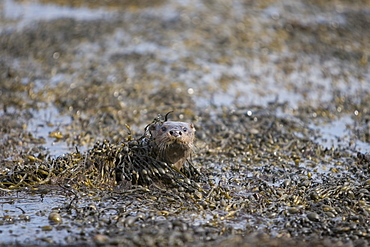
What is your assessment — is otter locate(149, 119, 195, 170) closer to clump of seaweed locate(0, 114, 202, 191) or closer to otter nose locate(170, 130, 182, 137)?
otter nose locate(170, 130, 182, 137)

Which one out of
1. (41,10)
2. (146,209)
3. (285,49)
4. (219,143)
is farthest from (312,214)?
(41,10)

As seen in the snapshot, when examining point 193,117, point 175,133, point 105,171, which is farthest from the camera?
point 193,117

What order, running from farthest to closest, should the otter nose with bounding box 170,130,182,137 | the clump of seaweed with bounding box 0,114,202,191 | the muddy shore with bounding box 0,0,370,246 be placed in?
the clump of seaweed with bounding box 0,114,202,191 < the otter nose with bounding box 170,130,182,137 < the muddy shore with bounding box 0,0,370,246

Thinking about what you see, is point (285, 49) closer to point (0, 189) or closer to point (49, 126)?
point (49, 126)

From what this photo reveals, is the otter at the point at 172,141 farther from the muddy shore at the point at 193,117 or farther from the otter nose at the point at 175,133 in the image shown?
the muddy shore at the point at 193,117

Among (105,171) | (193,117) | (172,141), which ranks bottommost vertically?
(193,117)

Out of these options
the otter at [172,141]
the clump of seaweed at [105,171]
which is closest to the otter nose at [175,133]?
the otter at [172,141]

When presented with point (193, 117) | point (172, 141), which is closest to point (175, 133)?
point (172, 141)

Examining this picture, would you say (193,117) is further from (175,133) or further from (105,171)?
(175,133)

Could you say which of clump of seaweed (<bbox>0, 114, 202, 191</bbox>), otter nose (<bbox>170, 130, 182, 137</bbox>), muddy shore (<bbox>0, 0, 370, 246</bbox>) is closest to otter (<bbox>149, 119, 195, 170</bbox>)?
otter nose (<bbox>170, 130, 182, 137</bbox>)
